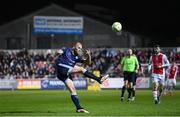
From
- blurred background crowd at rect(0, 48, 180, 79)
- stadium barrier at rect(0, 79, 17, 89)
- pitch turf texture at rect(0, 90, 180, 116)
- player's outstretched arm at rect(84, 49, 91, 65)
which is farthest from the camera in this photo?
blurred background crowd at rect(0, 48, 180, 79)

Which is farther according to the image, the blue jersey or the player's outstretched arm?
the player's outstretched arm

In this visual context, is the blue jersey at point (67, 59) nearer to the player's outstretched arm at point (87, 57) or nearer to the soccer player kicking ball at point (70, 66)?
the soccer player kicking ball at point (70, 66)

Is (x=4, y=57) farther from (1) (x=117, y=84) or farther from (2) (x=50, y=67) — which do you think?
(1) (x=117, y=84)

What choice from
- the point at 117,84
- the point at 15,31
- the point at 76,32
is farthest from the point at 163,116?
the point at 15,31

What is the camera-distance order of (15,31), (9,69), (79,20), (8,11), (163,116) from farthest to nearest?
(8,11) → (15,31) → (79,20) → (9,69) → (163,116)

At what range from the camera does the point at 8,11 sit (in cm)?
7738

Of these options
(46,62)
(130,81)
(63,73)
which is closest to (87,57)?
(63,73)

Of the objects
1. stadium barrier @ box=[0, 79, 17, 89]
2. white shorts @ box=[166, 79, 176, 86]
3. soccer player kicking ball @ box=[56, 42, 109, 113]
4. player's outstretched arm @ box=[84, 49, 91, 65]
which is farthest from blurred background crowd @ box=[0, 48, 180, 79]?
soccer player kicking ball @ box=[56, 42, 109, 113]

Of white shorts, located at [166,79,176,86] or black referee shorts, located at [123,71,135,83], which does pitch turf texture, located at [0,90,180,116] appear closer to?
black referee shorts, located at [123,71,135,83]

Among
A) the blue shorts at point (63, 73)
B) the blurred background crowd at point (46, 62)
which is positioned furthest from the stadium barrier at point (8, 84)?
the blue shorts at point (63, 73)

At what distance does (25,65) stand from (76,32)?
11588 mm

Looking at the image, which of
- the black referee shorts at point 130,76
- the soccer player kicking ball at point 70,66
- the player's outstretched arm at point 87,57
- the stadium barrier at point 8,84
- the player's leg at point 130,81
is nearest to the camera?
the soccer player kicking ball at point 70,66

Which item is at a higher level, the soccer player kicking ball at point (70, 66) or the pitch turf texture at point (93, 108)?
the soccer player kicking ball at point (70, 66)

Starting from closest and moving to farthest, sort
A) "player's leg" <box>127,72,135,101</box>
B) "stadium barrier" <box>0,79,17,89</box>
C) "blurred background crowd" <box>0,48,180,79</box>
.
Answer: "player's leg" <box>127,72,135,101</box> → "stadium barrier" <box>0,79,17,89</box> → "blurred background crowd" <box>0,48,180,79</box>
